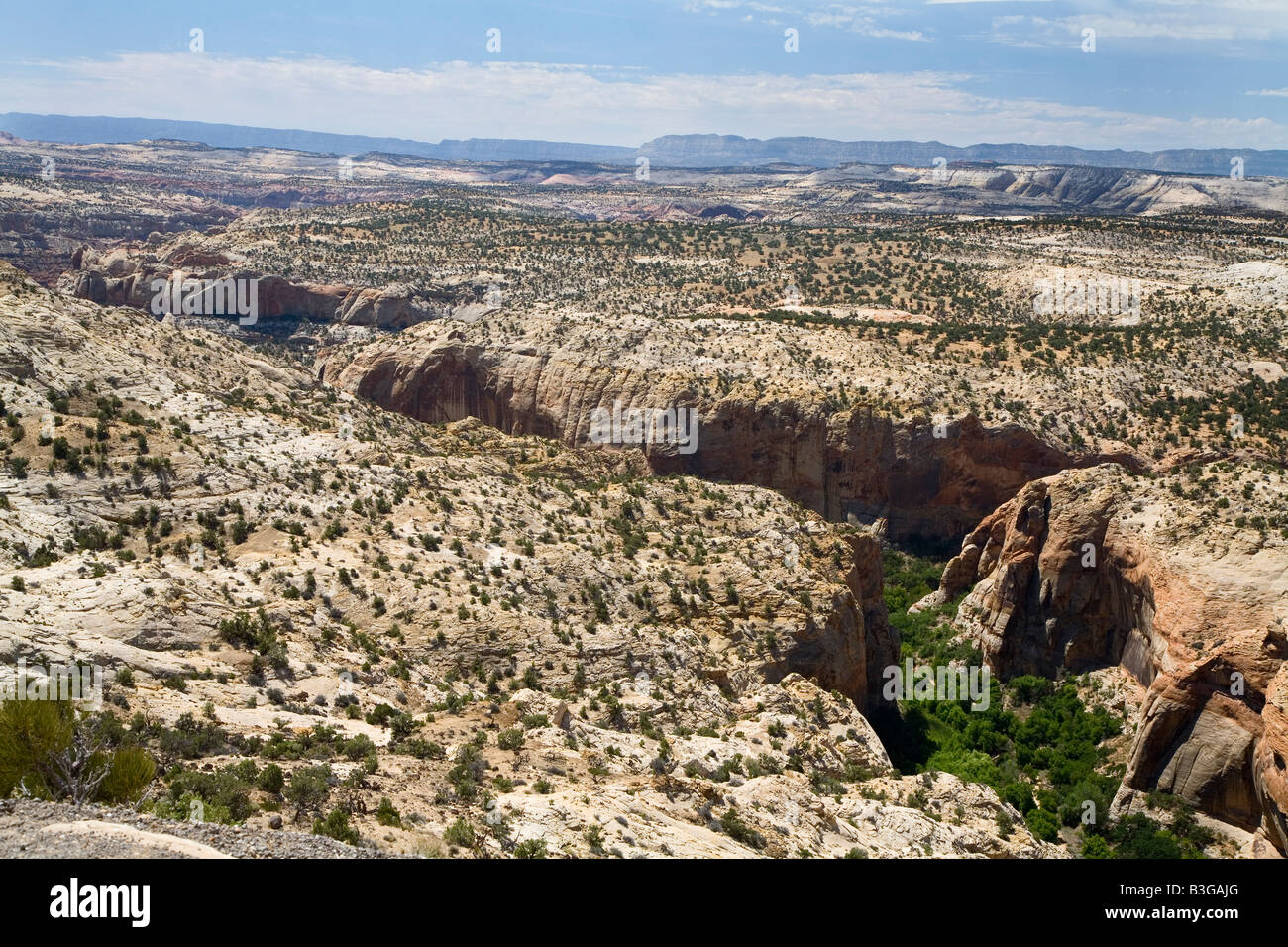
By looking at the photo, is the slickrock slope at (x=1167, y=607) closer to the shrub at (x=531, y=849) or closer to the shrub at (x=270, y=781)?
the shrub at (x=531, y=849)

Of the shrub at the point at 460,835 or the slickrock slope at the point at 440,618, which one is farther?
the slickrock slope at the point at 440,618

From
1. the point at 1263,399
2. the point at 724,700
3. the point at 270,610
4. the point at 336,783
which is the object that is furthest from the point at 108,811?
the point at 1263,399

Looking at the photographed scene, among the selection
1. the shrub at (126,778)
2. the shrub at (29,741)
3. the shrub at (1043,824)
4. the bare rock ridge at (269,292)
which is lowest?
the shrub at (1043,824)

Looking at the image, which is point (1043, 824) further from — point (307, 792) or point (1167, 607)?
point (307, 792)

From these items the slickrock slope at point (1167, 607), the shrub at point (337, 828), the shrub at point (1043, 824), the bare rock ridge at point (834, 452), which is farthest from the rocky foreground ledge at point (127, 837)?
the bare rock ridge at point (834, 452)

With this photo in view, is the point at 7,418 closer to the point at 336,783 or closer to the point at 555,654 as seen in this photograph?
the point at 555,654
